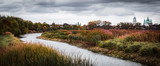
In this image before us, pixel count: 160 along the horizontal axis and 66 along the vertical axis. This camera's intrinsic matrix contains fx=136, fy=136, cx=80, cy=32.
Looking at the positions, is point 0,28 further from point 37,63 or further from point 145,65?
point 145,65

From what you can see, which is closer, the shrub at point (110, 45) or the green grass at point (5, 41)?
the shrub at point (110, 45)

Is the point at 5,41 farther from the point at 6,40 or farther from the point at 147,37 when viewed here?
the point at 147,37

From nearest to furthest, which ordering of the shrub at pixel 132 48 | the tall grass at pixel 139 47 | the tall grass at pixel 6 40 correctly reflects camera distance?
the tall grass at pixel 139 47
the shrub at pixel 132 48
the tall grass at pixel 6 40

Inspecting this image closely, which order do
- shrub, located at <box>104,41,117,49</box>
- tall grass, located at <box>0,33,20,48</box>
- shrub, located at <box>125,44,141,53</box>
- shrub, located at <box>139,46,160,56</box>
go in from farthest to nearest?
tall grass, located at <box>0,33,20,48</box> → shrub, located at <box>104,41,117,49</box> → shrub, located at <box>125,44,141,53</box> → shrub, located at <box>139,46,160,56</box>

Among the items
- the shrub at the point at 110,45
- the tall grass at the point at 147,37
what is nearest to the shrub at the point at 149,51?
the tall grass at the point at 147,37

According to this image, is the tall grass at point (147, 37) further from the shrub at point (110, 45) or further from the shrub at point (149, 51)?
the shrub at point (149, 51)

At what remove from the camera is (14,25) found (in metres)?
39.2

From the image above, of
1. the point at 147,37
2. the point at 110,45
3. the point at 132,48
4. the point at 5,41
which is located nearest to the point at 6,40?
the point at 5,41

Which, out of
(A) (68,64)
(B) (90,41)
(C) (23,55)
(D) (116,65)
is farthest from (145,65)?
(B) (90,41)

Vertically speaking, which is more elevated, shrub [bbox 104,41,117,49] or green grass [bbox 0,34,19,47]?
green grass [bbox 0,34,19,47]

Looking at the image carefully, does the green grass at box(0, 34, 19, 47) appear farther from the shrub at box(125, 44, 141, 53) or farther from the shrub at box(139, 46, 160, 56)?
the shrub at box(139, 46, 160, 56)

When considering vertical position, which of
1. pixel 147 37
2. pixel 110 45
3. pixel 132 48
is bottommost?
pixel 110 45

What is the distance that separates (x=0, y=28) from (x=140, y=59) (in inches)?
1391

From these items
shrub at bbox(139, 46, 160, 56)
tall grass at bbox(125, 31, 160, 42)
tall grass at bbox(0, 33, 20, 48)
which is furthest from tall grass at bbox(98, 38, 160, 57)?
tall grass at bbox(0, 33, 20, 48)
